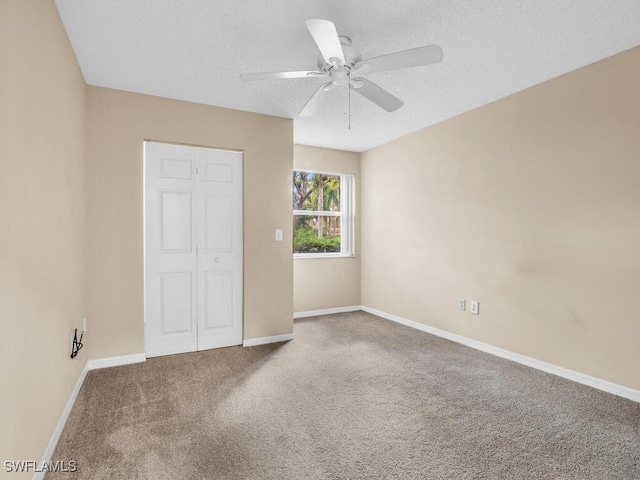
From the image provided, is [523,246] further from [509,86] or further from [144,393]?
[144,393]

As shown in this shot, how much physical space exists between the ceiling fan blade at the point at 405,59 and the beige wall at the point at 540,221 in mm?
1640

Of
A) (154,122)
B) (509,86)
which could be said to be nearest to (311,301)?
(154,122)

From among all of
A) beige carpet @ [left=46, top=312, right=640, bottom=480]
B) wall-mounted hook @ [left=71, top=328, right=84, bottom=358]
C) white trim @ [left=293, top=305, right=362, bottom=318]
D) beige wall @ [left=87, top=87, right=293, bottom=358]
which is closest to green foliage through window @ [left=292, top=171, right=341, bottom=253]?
white trim @ [left=293, top=305, right=362, bottom=318]

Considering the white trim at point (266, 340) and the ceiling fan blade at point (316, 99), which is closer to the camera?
the ceiling fan blade at point (316, 99)

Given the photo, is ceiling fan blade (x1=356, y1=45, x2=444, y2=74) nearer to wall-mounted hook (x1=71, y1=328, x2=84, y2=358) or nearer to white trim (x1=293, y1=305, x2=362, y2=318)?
wall-mounted hook (x1=71, y1=328, x2=84, y2=358)

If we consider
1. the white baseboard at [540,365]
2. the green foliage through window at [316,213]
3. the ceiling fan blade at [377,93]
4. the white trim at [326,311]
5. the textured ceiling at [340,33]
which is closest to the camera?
the textured ceiling at [340,33]

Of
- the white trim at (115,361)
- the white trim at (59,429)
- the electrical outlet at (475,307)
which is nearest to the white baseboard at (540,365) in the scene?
the electrical outlet at (475,307)

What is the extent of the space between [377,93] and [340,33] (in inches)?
17.4

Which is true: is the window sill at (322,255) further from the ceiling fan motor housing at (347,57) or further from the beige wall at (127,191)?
the ceiling fan motor housing at (347,57)

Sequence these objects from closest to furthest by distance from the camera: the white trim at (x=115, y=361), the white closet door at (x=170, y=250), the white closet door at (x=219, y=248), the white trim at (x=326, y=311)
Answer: the white trim at (x=115, y=361) → the white closet door at (x=170, y=250) → the white closet door at (x=219, y=248) → the white trim at (x=326, y=311)

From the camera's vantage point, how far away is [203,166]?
3371 millimetres

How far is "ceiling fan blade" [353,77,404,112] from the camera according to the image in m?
2.19

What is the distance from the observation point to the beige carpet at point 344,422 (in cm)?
167

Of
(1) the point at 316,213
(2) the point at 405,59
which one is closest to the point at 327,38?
(2) the point at 405,59
